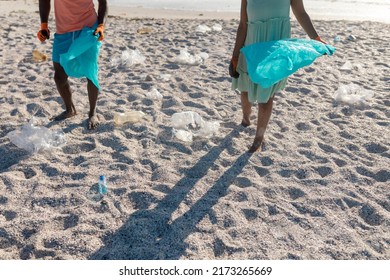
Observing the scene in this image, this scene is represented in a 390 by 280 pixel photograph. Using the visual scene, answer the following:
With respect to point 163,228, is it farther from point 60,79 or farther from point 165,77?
point 165,77

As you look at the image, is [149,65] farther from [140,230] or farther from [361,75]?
[140,230]

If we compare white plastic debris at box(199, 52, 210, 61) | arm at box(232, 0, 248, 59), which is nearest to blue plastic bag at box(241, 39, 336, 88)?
arm at box(232, 0, 248, 59)

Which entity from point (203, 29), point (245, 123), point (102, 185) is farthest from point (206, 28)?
point (102, 185)

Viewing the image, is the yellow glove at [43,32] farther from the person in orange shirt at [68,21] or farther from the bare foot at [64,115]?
the bare foot at [64,115]

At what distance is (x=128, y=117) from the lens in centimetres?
354

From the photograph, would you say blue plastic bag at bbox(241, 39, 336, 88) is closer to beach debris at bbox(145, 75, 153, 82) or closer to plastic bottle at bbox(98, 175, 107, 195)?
plastic bottle at bbox(98, 175, 107, 195)

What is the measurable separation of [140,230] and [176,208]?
0.98 ft

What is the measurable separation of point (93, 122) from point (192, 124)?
87 centimetres

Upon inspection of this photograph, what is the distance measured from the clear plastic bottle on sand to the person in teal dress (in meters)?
0.98

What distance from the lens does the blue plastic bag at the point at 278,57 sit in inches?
103

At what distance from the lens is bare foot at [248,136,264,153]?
3.14 meters

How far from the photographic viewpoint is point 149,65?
202 inches
